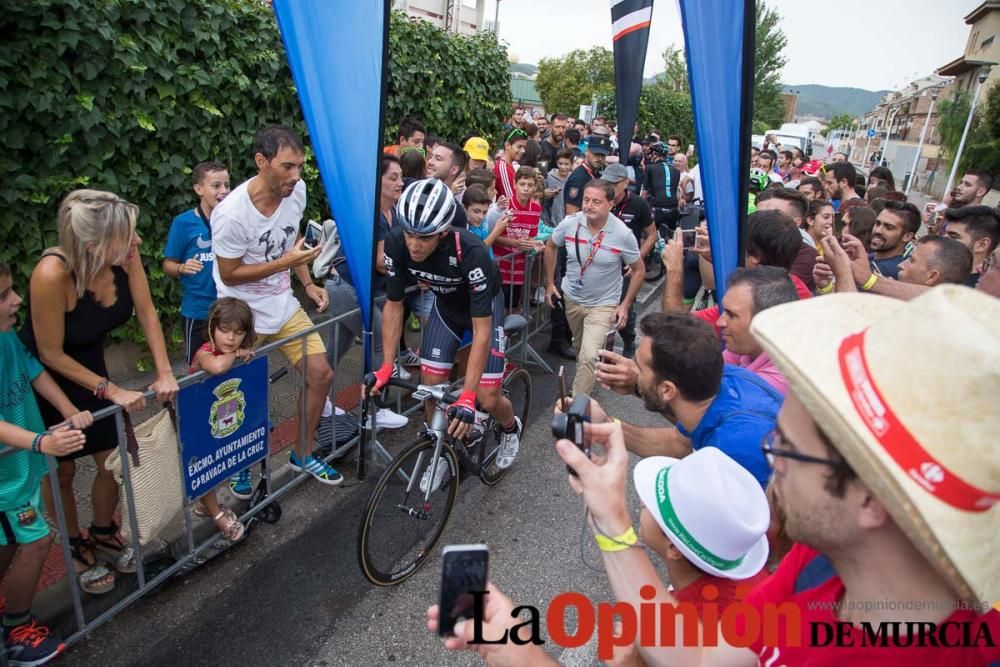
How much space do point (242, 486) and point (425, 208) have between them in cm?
211

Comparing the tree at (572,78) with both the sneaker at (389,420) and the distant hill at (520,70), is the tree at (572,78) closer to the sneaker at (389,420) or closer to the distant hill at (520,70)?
the distant hill at (520,70)

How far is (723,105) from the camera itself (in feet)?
10.6

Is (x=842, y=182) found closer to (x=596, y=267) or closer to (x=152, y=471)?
(x=596, y=267)

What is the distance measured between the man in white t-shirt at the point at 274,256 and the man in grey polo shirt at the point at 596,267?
2317mm

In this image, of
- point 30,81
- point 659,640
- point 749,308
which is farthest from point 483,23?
point 659,640

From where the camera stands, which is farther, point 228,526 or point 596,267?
point 596,267

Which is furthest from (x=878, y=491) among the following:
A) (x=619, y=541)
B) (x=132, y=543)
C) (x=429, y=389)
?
(x=132, y=543)

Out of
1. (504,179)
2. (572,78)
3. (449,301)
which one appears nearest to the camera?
(449,301)

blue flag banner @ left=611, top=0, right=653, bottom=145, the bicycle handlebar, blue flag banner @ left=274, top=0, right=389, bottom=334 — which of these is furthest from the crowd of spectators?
the bicycle handlebar

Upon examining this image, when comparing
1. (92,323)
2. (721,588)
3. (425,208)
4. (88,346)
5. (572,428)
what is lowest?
(721,588)

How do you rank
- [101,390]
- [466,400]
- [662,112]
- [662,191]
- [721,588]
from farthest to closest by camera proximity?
[662,112] < [662,191] < [466,400] < [101,390] < [721,588]

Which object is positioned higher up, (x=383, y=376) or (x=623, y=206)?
(x=623, y=206)

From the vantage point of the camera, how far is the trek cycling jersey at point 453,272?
12.1 ft

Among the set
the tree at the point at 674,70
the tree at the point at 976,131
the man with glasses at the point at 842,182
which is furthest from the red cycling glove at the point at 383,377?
the tree at the point at 674,70
